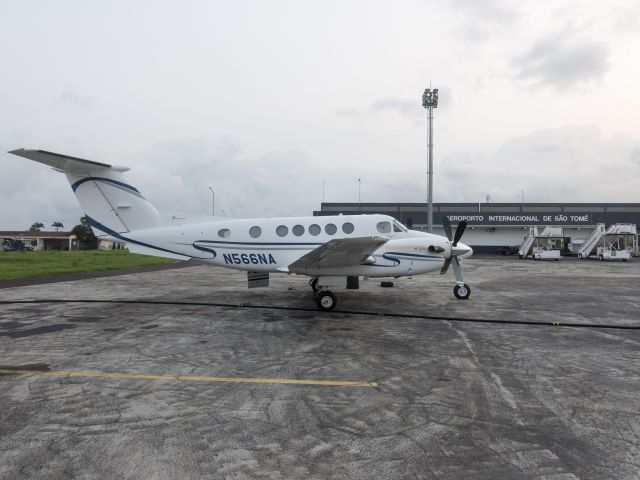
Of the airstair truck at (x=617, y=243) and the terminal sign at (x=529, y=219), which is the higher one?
the terminal sign at (x=529, y=219)

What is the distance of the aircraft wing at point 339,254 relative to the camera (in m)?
9.24

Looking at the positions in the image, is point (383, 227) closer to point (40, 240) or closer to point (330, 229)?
point (330, 229)

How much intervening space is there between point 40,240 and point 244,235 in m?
108

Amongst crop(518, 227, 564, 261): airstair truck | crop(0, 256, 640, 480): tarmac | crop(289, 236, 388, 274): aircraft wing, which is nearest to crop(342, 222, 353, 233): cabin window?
crop(289, 236, 388, 274): aircraft wing

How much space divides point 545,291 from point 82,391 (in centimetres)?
1638

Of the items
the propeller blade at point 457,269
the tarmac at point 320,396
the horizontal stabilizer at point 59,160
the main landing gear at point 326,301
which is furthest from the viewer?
the propeller blade at point 457,269

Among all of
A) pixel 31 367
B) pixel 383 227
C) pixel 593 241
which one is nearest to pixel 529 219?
pixel 593 241

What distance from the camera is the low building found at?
90912mm

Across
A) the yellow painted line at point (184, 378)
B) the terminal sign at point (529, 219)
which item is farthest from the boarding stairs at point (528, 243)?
the yellow painted line at point (184, 378)

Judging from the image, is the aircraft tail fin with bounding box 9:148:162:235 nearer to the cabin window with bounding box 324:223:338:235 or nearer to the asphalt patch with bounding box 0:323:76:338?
the asphalt patch with bounding box 0:323:76:338

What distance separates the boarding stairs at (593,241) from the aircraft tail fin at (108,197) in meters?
46.6

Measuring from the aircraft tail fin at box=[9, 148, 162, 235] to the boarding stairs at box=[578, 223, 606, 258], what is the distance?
153 feet

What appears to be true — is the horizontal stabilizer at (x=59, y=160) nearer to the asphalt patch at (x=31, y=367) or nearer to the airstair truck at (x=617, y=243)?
the asphalt patch at (x=31, y=367)

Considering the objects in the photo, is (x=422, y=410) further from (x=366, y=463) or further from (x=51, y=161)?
(x=51, y=161)
